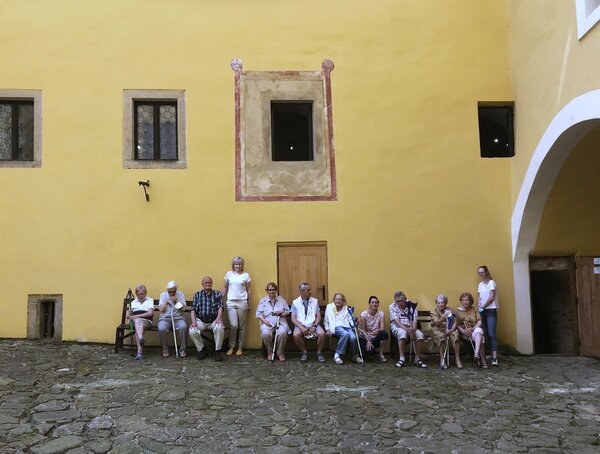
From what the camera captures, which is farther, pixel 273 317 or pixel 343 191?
pixel 343 191

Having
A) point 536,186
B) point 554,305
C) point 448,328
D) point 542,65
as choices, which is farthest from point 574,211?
point 448,328

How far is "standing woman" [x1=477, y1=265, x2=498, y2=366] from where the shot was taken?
332 inches

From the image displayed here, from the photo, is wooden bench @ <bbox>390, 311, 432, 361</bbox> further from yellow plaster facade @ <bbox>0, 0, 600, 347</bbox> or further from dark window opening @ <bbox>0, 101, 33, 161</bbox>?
dark window opening @ <bbox>0, 101, 33, 161</bbox>

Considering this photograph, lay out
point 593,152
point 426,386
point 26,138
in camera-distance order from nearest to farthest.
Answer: point 426,386 < point 593,152 < point 26,138

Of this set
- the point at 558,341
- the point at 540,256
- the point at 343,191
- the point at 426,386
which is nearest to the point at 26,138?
the point at 343,191

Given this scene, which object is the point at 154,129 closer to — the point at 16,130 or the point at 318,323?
the point at 16,130

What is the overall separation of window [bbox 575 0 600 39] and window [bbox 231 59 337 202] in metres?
3.65

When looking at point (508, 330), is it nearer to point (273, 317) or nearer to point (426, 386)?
point (426, 386)

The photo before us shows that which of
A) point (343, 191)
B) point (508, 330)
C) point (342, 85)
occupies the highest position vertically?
point (342, 85)

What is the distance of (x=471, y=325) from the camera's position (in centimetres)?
834

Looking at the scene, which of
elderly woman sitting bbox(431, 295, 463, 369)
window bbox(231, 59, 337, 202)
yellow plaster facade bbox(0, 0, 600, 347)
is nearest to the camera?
elderly woman sitting bbox(431, 295, 463, 369)

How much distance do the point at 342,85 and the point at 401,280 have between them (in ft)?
10.4

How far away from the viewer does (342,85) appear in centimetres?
911

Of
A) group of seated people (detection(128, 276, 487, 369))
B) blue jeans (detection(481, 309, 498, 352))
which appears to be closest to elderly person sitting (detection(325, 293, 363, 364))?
group of seated people (detection(128, 276, 487, 369))
